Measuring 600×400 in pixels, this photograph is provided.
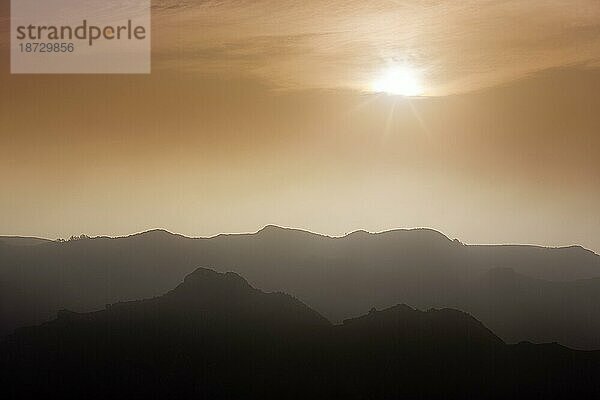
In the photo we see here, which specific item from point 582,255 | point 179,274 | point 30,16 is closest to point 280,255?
point 179,274

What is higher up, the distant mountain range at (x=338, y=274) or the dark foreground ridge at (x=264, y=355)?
the distant mountain range at (x=338, y=274)

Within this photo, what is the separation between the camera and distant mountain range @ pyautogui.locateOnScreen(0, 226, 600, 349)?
3.87 metres

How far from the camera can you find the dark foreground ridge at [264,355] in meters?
3.99

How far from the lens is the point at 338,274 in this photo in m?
4.18

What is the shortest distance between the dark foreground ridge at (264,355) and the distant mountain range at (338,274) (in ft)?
0.39

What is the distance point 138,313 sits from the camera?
13.4 ft

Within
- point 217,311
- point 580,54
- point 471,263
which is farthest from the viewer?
point 217,311

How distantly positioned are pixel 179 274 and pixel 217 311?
1.79ft

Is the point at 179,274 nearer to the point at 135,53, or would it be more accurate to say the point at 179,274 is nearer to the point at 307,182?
the point at 307,182

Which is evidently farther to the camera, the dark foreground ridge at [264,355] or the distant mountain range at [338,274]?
the dark foreground ridge at [264,355]

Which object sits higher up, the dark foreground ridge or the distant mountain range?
the distant mountain range

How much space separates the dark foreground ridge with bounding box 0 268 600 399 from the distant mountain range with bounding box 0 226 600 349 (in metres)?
0.12

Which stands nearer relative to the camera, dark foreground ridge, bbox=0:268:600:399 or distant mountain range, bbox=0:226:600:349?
distant mountain range, bbox=0:226:600:349

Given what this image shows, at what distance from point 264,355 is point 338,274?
36.7 inches
